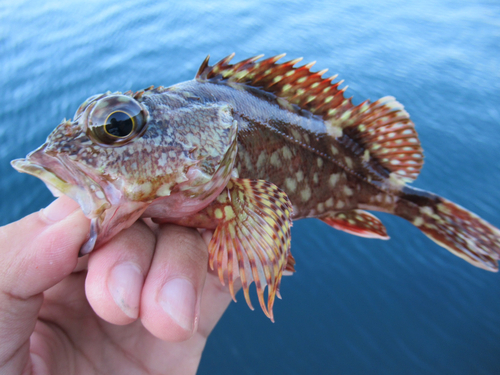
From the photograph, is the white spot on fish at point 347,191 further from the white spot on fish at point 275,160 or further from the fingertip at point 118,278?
the fingertip at point 118,278

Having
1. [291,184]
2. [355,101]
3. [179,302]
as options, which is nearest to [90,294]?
[179,302]

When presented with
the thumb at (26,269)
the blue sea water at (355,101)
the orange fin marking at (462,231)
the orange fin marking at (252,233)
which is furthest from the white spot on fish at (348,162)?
the blue sea water at (355,101)

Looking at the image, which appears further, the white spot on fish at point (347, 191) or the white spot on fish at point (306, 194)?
the white spot on fish at point (347, 191)

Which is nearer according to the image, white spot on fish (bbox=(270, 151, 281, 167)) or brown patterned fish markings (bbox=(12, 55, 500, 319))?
brown patterned fish markings (bbox=(12, 55, 500, 319))

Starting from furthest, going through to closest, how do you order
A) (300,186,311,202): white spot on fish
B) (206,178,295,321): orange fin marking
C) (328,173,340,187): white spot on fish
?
(328,173,340,187): white spot on fish < (300,186,311,202): white spot on fish < (206,178,295,321): orange fin marking

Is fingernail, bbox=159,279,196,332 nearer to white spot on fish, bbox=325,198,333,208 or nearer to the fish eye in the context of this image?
the fish eye

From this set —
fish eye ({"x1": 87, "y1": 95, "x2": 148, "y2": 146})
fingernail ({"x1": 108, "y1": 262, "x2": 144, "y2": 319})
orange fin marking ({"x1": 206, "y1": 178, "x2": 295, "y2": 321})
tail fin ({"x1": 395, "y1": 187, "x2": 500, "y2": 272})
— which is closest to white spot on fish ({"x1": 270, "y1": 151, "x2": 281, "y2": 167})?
orange fin marking ({"x1": 206, "y1": 178, "x2": 295, "y2": 321})

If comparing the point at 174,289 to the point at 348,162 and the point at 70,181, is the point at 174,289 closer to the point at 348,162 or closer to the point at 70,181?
the point at 70,181
